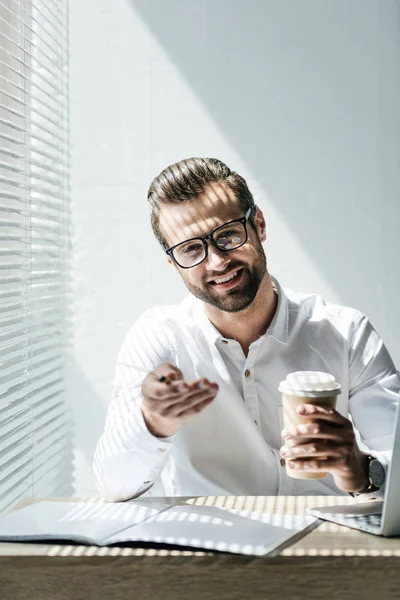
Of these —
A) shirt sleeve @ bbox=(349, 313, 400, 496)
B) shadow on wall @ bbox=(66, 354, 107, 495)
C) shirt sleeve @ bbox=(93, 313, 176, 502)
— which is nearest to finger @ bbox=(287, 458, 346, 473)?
shirt sleeve @ bbox=(93, 313, 176, 502)

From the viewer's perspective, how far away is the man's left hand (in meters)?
1.37

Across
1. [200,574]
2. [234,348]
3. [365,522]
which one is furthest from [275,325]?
[200,574]

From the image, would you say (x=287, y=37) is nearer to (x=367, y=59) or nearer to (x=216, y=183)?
(x=367, y=59)

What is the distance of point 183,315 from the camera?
7.23 feet

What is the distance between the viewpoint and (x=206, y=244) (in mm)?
2035

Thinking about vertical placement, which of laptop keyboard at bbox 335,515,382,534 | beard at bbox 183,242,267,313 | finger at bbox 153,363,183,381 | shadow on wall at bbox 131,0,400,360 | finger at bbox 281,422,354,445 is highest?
shadow on wall at bbox 131,0,400,360

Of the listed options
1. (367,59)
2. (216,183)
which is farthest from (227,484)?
(367,59)

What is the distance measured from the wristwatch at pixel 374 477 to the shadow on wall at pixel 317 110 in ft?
6.37

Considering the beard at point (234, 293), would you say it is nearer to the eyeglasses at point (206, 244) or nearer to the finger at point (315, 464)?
the eyeglasses at point (206, 244)

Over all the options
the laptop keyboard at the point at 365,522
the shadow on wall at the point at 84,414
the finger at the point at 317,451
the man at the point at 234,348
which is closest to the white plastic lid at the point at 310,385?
the finger at the point at 317,451

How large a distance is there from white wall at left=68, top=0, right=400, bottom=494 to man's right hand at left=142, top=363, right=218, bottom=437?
2030mm

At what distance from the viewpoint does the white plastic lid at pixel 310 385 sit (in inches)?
52.7

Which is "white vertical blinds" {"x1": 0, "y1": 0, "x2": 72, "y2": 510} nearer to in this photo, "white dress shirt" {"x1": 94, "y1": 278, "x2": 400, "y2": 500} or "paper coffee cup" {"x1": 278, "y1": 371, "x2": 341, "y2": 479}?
"white dress shirt" {"x1": 94, "y1": 278, "x2": 400, "y2": 500}

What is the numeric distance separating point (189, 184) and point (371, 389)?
0.75 meters
